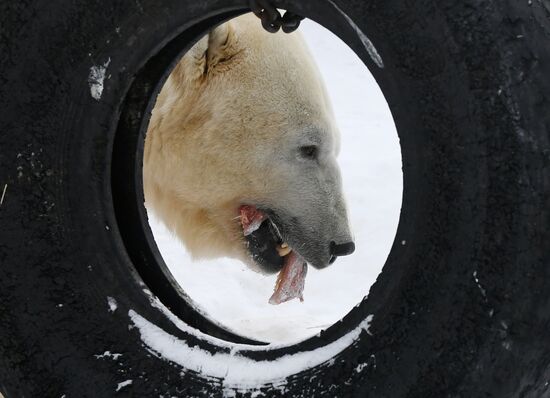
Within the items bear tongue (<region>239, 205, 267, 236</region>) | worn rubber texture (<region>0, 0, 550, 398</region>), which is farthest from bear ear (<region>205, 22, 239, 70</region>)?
worn rubber texture (<region>0, 0, 550, 398</region>)

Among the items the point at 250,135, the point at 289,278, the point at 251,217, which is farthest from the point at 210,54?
the point at 289,278

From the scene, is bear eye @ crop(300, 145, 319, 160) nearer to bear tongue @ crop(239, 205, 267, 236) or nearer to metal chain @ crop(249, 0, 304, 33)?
bear tongue @ crop(239, 205, 267, 236)

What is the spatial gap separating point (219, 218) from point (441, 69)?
181cm

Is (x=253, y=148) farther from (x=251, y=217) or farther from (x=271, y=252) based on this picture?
(x=271, y=252)

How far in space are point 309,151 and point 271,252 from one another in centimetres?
45

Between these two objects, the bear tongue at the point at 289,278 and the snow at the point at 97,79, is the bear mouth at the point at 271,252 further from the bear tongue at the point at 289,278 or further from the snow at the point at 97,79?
the snow at the point at 97,79

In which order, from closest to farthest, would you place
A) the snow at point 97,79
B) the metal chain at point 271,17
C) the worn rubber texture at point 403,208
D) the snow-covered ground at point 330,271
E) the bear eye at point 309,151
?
the worn rubber texture at point 403,208 < the metal chain at point 271,17 < the snow at point 97,79 < the bear eye at point 309,151 < the snow-covered ground at point 330,271

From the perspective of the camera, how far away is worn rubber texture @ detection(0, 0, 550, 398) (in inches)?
50.8

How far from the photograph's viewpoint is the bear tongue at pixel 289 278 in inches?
120

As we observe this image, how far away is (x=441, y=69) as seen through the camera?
1312mm

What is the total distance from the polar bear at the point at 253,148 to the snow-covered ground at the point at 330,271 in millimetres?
349

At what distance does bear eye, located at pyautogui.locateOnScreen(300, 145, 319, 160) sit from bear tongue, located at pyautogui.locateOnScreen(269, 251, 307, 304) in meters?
0.43

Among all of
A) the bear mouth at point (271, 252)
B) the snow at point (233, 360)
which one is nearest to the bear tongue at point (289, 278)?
the bear mouth at point (271, 252)

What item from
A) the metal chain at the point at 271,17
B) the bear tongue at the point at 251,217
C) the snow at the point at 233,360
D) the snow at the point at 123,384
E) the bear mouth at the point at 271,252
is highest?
the bear tongue at the point at 251,217
